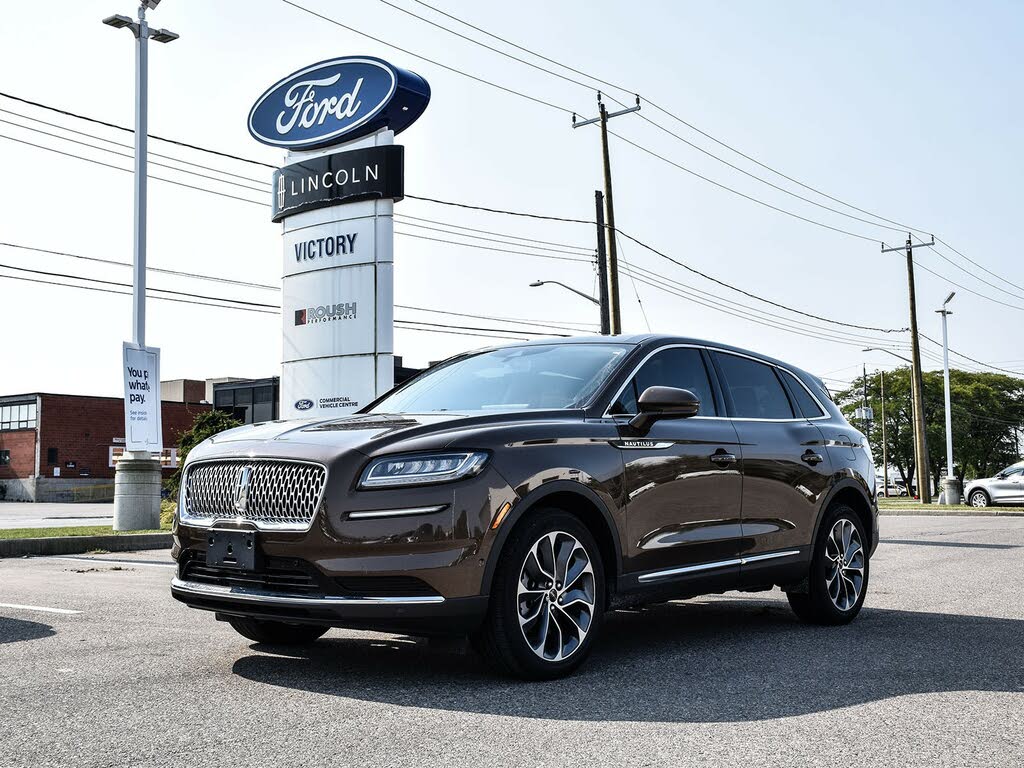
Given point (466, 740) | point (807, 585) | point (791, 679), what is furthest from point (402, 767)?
point (807, 585)

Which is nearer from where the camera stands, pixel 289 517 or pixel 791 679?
pixel 289 517

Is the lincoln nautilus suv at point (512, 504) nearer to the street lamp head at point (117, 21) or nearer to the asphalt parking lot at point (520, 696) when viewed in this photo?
the asphalt parking lot at point (520, 696)

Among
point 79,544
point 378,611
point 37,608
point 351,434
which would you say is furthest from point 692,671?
point 79,544

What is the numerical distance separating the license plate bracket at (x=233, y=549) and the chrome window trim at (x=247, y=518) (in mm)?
60

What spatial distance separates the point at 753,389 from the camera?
7.33 metres

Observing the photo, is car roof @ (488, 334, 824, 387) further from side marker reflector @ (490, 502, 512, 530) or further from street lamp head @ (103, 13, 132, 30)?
street lamp head @ (103, 13, 132, 30)

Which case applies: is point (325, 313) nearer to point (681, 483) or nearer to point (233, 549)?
point (681, 483)

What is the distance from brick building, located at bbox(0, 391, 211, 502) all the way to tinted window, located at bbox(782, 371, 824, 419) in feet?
170

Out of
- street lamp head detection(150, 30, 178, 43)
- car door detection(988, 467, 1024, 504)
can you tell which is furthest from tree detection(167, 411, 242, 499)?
car door detection(988, 467, 1024, 504)

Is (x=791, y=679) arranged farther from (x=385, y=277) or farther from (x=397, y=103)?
(x=397, y=103)

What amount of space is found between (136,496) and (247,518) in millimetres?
13889

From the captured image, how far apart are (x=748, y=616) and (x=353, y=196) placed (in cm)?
1370

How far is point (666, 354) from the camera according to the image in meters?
6.71

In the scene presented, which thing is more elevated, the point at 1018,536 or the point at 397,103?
the point at 397,103
